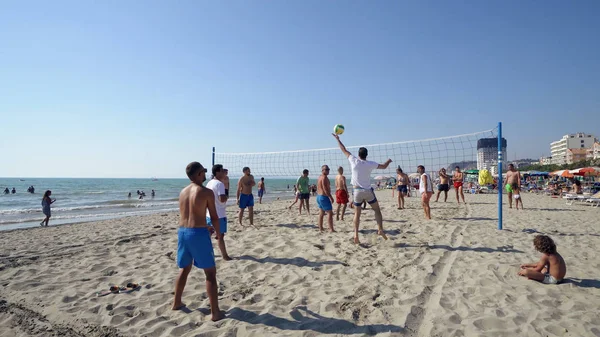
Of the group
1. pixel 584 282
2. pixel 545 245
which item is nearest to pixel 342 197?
pixel 545 245

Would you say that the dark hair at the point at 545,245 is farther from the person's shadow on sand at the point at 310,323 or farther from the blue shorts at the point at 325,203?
the blue shorts at the point at 325,203

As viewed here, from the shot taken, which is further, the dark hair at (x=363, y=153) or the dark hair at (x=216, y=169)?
the dark hair at (x=363, y=153)

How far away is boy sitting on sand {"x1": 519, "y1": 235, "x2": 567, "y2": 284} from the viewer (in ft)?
10.4

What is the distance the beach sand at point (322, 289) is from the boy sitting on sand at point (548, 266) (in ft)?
0.36

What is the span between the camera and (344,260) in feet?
13.6

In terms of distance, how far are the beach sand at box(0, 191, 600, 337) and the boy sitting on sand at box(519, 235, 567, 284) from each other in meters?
0.11

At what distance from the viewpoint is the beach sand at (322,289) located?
96.7 inches

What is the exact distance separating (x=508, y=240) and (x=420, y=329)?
3759 mm

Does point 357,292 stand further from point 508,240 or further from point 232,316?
point 508,240

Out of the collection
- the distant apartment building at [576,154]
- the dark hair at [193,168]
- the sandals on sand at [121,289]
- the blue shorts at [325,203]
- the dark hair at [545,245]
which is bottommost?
the sandals on sand at [121,289]

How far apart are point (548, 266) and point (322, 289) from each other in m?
2.52

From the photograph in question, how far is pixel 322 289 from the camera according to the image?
10.5 feet

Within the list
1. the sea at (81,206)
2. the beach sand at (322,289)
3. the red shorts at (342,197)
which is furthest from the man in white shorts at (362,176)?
the sea at (81,206)

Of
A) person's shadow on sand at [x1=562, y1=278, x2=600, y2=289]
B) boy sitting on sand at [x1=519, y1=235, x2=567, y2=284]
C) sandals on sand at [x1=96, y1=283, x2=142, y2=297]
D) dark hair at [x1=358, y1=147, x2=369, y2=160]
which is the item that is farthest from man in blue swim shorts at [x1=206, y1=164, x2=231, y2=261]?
person's shadow on sand at [x1=562, y1=278, x2=600, y2=289]
